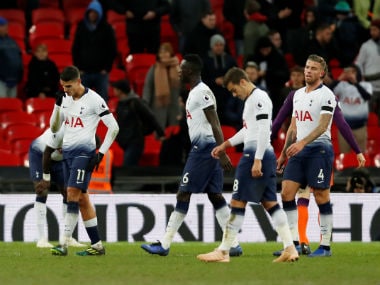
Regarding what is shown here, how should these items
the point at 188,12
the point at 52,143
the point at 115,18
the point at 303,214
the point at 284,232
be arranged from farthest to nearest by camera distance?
the point at 115,18
the point at 188,12
the point at 52,143
the point at 303,214
the point at 284,232

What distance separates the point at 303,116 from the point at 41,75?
928cm

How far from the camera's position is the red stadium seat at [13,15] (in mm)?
24683

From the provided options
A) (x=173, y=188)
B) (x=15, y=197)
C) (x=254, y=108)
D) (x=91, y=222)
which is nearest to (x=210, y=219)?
(x=173, y=188)

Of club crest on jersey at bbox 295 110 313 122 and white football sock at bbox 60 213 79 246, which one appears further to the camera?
white football sock at bbox 60 213 79 246

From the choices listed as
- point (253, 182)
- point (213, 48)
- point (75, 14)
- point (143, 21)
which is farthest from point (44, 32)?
point (253, 182)

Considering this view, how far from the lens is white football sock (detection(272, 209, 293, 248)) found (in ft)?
44.0

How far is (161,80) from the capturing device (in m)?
21.8

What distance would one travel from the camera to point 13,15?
24797mm

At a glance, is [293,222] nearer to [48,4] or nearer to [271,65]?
[271,65]

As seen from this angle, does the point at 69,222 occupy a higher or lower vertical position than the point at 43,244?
higher

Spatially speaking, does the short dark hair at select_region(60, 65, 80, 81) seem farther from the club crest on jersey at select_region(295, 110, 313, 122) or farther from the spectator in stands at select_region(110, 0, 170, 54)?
the spectator in stands at select_region(110, 0, 170, 54)

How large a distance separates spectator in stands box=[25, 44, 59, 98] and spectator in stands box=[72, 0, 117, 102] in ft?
1.57

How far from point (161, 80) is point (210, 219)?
12.6ft

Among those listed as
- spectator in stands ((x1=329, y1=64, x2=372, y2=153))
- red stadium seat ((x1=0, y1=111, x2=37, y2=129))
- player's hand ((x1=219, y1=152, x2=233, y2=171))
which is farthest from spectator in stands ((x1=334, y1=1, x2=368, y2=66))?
player's hand ((x1=219, y1=152, x2=233, y2=171))
